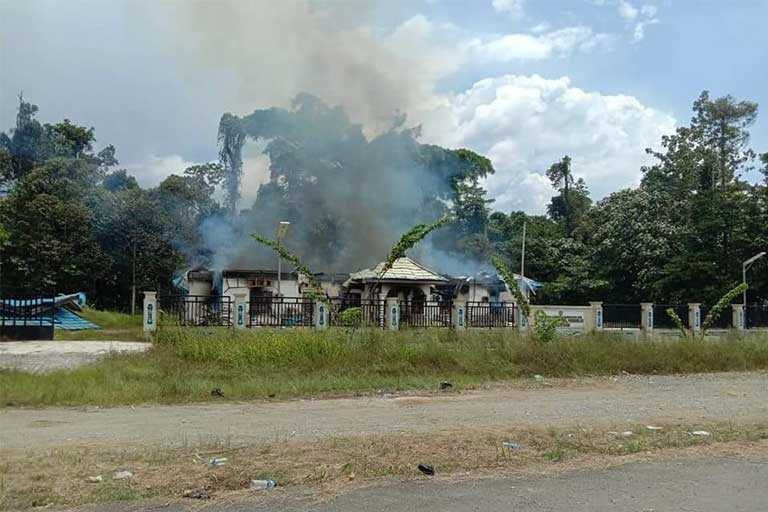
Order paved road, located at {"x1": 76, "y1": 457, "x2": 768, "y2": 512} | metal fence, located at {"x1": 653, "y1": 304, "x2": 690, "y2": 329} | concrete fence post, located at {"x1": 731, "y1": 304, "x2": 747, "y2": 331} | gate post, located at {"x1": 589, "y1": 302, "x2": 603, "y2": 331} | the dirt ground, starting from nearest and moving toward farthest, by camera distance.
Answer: paved road, located at {"x1": 76, "y1": 457, "x2": 768, "y2": 512} < the dirt ground < gate post, located at {"x1": 589, "y1": 302, "x2": 603, "y2": 331} < concrete fence post, located at {"x1": 731, "y1": 304, "x2": 747, "y2": 331} < metal fence, located at {"x1": 653, "y1": 304, "x2": 690, "y2": 329}

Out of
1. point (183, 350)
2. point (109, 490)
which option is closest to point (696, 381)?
point (183, 350)

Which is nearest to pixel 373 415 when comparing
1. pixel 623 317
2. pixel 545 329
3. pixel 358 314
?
pixel 545 329

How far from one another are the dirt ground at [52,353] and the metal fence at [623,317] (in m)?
18.6

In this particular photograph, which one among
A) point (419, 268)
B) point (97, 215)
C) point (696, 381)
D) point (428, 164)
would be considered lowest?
point (696, 381)

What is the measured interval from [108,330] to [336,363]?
15178 mm

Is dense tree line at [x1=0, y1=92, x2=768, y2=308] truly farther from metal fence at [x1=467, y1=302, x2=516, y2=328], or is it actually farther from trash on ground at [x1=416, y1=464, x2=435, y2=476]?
trash on ground at [x1=416, y1=464, x2=435, y2=476]

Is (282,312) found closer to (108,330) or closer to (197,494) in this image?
(108,330)

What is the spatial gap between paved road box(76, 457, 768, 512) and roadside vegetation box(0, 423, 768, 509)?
247 mm

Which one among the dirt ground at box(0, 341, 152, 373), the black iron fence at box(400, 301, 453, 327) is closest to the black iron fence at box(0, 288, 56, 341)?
the dirt ground at box(0, 341, 152, 373)

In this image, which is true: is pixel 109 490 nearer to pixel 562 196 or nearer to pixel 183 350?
pixel 183 350

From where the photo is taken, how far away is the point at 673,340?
1505 cm

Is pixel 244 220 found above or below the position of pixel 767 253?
above

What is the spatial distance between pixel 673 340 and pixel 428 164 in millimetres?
32548

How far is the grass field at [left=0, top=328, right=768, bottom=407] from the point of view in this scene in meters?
10.1
